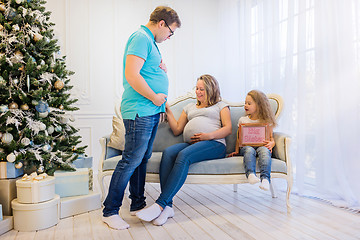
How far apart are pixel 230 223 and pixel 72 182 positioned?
1.17 metres

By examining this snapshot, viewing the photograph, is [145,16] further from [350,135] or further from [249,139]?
[350,135]

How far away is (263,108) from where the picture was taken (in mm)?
2461

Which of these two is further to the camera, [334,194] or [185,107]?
[185,107]

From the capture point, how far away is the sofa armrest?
2.24 meters

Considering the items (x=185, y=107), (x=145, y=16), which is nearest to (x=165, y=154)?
(x=185, y=107)

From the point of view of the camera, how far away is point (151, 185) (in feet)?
Answer: 10.6

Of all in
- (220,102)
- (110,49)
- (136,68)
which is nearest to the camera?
(136,68)

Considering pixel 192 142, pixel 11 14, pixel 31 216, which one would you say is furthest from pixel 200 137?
pixel 11 14

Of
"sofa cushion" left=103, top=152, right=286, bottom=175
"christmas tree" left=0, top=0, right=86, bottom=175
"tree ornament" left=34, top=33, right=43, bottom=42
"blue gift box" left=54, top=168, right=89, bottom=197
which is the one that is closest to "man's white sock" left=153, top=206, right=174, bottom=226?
"sofa cushion" left=103, top=152, right=286, bottom=175

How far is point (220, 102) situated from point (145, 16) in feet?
7.08

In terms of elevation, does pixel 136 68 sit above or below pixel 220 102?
above

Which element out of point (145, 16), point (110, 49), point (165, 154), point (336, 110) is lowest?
point (165, 154)

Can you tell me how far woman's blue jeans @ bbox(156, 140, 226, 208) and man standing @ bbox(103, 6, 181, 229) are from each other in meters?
0.27

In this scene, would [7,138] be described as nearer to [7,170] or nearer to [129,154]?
[7,170]
